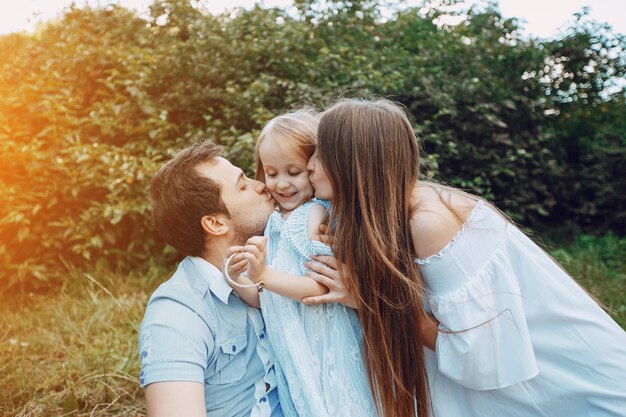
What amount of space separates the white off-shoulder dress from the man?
726 mm

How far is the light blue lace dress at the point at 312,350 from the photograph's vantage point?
2.15 m

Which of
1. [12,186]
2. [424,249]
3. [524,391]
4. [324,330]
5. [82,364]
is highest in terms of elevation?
[424,249]

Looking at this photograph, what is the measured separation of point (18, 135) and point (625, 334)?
5.63 metres

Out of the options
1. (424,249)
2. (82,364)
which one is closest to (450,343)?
(424,249)

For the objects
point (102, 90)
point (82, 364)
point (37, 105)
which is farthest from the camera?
point (102, 90)

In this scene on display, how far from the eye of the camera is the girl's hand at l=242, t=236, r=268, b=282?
2062 mm

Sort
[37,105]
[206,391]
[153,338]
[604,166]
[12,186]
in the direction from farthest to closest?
[604,166] < [37,105] < [12,186] < [206,391] < [153,338]

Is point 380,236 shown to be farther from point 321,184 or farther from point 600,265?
point 600,265

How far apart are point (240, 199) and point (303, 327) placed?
605mm

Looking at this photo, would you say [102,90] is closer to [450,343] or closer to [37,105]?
[37,105]

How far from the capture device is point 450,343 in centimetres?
205

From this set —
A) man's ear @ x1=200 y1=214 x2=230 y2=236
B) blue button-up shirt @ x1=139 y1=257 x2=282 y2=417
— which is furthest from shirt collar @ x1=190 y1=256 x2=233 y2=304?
man's ear @ x1=200 y1=214 x2=230 y2=236

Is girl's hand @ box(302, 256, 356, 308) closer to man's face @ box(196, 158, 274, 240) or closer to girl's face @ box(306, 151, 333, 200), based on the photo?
girl's face @ box(306, 151, 333, 200)

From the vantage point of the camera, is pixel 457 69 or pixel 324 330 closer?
pixel 324 330
